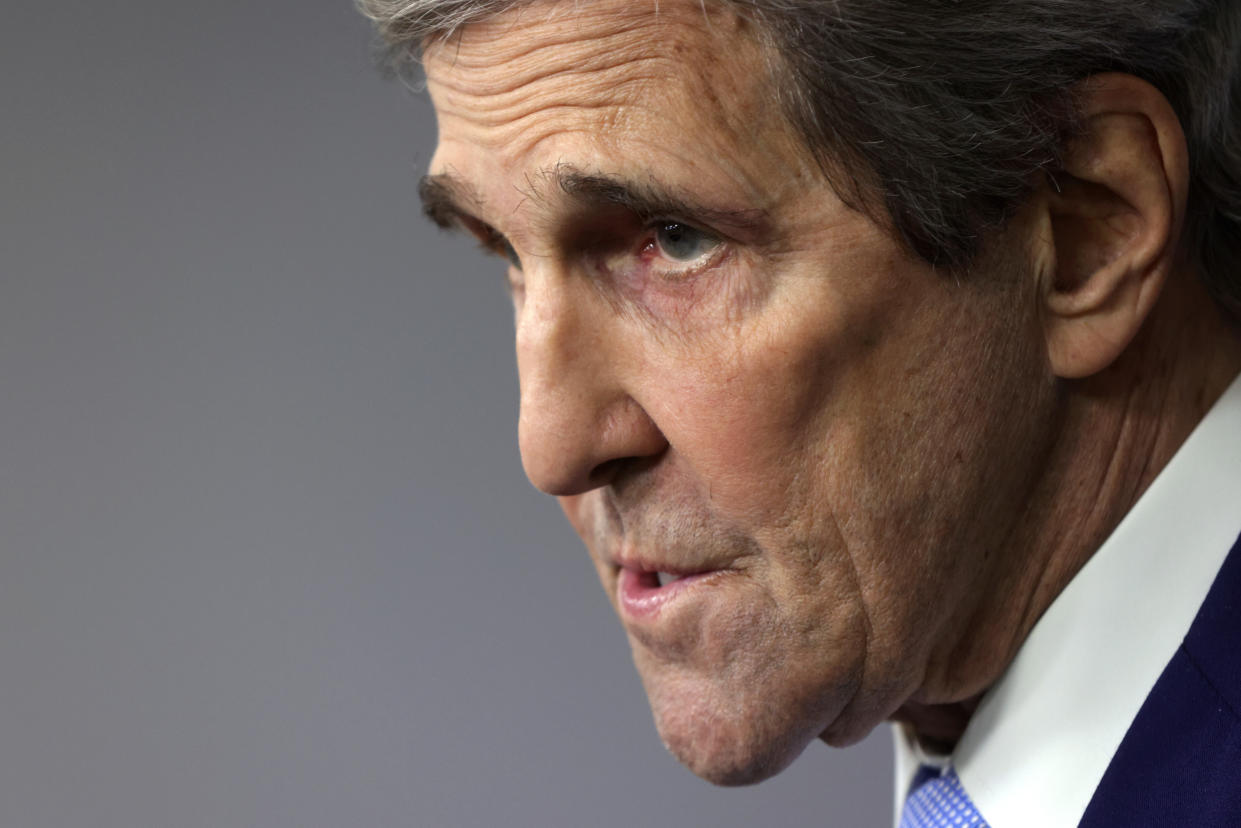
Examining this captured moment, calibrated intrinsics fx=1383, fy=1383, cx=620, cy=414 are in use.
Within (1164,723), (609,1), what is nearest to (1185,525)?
(1164,723)

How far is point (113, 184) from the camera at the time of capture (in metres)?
2.59

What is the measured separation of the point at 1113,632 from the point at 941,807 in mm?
278

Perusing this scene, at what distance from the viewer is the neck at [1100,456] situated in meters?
1.36

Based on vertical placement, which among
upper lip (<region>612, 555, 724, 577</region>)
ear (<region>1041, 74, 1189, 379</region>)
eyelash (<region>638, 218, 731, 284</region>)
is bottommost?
upper lip (<region>612, 555, 724, 577</region>)

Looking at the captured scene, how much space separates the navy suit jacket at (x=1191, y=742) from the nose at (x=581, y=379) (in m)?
0.51

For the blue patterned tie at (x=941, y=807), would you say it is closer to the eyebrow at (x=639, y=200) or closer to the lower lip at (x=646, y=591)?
the lower lip at (x=646, y=591)

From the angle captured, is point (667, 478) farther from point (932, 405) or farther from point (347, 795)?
point (347, 795)

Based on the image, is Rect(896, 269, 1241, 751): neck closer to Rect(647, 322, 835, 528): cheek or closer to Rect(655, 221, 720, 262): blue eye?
Rect(647, 322, 835, 528): cheek

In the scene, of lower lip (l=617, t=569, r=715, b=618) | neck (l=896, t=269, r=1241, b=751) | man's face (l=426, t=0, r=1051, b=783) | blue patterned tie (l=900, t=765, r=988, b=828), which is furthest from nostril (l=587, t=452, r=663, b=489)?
blue patterned tie (l=900, t=765, r=988, b=828)

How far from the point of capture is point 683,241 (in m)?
1.29

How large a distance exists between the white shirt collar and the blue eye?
50 centimetres

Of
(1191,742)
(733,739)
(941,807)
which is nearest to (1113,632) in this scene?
(1191,742)

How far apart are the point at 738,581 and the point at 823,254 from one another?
33 centimetres

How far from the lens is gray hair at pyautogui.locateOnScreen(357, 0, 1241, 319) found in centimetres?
119
